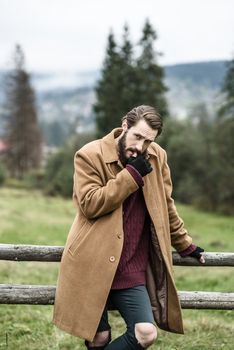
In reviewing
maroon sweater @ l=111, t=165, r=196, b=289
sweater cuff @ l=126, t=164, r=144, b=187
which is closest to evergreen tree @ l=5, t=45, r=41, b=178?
maroon sweater @ l=111, t=165, r=196, b=289

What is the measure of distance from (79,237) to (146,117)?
1.03m

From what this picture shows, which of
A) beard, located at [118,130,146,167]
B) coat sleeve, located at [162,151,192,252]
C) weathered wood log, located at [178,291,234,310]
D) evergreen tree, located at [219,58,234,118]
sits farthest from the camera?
evergreen tree, located at [219,58,234,118]

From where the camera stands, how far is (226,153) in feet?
132

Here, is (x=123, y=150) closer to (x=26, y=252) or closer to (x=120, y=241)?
(x=120, y=241)

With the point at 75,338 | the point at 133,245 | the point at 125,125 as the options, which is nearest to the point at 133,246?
the point at 133,245

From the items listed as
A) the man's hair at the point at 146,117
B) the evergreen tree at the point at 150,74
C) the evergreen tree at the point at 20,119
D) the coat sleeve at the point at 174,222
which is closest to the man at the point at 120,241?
the man's hair at the point at 146,117

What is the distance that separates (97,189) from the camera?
3.75 meters

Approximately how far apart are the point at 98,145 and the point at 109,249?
0.80 meters

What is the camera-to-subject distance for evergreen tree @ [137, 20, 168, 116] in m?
43.3

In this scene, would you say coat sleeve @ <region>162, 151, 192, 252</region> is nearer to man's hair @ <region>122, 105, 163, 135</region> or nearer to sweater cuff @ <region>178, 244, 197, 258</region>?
sweater cuff @ <region>178, 244, 197, 258</region>

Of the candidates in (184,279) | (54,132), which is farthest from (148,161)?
(54,132)

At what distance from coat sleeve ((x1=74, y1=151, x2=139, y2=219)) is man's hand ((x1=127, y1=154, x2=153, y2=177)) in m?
0.09

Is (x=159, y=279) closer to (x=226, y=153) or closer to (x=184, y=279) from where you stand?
(x=184, y=279)

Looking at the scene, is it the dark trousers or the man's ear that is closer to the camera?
the dark trousers
